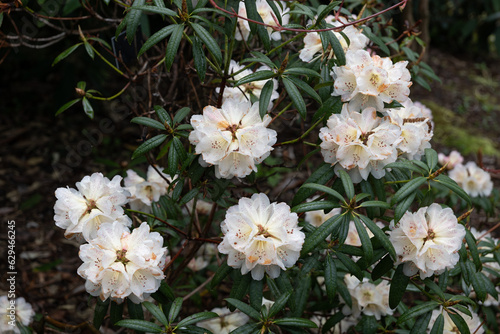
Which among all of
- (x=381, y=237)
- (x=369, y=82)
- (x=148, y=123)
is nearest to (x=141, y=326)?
(x=148, y=123)

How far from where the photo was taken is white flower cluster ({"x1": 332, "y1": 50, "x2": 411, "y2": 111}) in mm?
1388

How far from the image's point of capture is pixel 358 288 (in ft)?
5.82

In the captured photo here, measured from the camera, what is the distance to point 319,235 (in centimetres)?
135

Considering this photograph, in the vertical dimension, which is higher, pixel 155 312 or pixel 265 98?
pixel 265 98

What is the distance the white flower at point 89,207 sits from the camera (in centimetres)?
138

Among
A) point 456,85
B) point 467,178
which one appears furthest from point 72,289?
point 456,85

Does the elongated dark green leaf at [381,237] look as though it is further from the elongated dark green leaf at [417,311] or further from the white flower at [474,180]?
the white flower at [474,180]

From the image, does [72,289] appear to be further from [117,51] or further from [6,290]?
[117,51]

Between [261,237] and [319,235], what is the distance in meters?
0.18

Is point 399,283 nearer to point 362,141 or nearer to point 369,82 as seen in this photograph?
point 362,141

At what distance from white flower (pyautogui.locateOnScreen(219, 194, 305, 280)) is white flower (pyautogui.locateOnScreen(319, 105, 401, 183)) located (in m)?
0.23

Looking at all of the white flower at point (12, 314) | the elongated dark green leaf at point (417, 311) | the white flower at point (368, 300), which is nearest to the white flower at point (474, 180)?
the white flower at point (368, 300)

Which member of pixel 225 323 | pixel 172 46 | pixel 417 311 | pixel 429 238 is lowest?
pixel 225 323

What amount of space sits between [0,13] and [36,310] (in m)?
1.36
